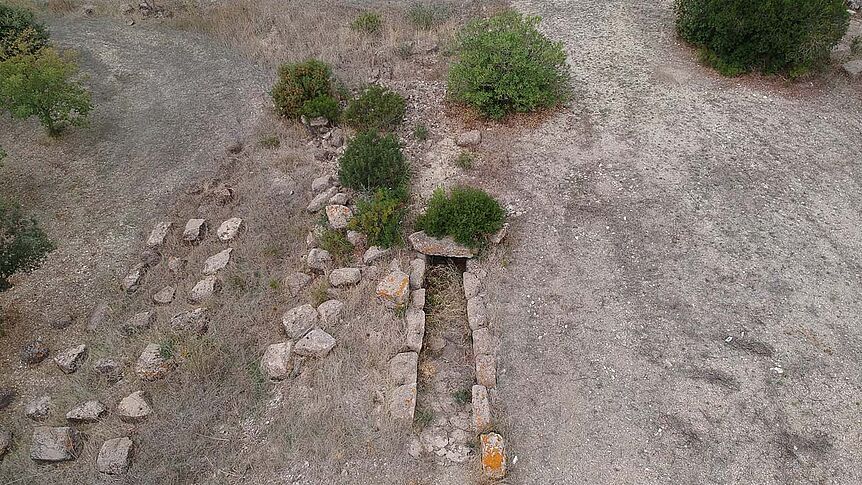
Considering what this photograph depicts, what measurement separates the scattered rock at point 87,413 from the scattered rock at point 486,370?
459cm

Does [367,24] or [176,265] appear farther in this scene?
[367,24]

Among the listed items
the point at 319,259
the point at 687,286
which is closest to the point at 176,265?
the point at 319,259

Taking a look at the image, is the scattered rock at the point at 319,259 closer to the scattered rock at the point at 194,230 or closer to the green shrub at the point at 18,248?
the scattered rock at the point at 194,230

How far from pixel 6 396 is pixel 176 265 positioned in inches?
107

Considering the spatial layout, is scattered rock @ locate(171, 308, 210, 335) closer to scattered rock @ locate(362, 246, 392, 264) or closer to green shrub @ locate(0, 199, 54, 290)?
green shrub @ locate(0, 199, 54, 290)

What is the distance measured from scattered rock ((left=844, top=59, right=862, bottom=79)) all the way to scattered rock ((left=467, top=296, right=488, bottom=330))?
982 centimetres

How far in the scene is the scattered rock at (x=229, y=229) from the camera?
973cm

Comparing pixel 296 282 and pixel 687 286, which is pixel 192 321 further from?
pixel 687 286

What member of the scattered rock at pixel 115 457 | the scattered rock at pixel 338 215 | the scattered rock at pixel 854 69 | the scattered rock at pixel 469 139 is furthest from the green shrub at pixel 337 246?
the scattered rock at pixel 854 69

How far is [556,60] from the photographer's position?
1163 centimetres

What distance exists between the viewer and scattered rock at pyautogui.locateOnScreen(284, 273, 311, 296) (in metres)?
8.78

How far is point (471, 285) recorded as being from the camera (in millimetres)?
8562

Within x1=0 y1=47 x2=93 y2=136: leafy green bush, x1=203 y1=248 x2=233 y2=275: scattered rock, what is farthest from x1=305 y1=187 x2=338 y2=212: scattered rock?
x1=0 y1=47 x2=93 y2=136: leafy green bush

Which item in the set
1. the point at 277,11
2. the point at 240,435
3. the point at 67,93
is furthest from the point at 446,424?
the point at 277,11
